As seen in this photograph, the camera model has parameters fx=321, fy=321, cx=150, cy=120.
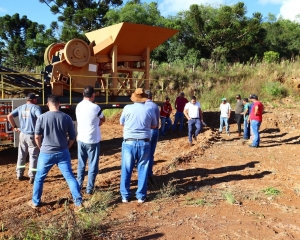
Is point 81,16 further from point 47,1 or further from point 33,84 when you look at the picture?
point 33,84

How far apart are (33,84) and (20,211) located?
5.51 m

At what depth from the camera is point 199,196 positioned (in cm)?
503

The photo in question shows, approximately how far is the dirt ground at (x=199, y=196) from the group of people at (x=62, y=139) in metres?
0.38

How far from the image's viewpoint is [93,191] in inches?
193

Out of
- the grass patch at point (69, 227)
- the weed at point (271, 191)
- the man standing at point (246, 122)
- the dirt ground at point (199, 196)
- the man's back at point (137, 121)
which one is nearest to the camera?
the grass patch at point (69, 227)

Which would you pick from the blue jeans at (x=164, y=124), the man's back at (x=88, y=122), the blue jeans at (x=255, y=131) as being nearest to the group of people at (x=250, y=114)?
the blue jeans at (x=255, y=131)

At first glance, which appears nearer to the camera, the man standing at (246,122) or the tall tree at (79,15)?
the man standing at (246,122)

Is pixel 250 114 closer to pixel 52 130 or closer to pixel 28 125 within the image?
pixel 28 125

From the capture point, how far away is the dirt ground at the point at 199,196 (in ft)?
12.7

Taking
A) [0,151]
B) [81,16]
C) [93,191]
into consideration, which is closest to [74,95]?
[0,151]

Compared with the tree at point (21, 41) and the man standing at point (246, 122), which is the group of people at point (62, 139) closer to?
the man standing at point (246, 122)

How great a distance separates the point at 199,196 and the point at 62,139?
2.27 meters

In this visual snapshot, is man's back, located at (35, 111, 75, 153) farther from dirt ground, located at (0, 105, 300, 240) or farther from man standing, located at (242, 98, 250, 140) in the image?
man standing, located at (242, 98, 250, 140)

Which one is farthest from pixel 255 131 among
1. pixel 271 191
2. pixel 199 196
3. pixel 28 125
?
pixel 28 125
